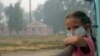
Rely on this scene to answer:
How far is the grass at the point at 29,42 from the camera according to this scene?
2.61 m

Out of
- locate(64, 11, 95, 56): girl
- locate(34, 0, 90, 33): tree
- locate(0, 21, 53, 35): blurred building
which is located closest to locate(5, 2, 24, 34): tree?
locate(0, 21, 53, 35): blurred building

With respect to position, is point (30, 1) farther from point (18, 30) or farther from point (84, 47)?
point (84, 47)

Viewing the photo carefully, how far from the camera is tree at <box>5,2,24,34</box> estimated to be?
2.65 metres

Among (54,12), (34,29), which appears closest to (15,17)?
(34,29)

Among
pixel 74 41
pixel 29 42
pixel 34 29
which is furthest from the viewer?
pixel 29 42

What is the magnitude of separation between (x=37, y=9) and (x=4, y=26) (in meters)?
0.37

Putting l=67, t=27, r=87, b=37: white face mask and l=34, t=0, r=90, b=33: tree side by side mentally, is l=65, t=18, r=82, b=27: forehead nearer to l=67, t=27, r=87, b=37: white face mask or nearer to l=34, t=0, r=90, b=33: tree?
l=67, t=27, r=87, b=37: white face mask

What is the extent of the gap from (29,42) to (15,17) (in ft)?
0.94

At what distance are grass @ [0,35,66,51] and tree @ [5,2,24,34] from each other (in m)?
0.11

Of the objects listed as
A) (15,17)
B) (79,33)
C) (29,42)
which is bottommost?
(29,42)

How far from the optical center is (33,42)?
9.07 feet

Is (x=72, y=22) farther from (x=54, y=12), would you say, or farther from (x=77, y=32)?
(x=54, y=12)

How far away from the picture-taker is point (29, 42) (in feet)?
9.06

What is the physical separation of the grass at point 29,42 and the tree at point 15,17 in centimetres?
11
